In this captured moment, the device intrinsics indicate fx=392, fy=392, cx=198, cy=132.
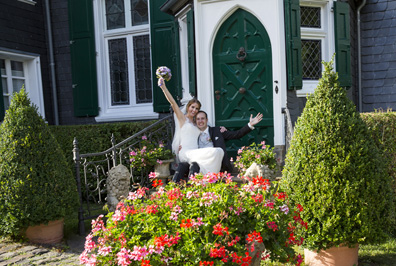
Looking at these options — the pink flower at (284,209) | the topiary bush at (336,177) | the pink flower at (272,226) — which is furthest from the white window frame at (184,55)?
the pink flower at (272,226)

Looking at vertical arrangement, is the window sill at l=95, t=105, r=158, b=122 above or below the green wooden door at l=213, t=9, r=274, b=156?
below

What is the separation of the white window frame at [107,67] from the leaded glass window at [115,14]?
11 centimetres

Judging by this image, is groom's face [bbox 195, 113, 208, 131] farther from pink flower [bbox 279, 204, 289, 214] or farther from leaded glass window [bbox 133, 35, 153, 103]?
pink flower [bbox 279, 204, 289, 214]

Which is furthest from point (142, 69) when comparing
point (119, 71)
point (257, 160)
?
point (257, 160)

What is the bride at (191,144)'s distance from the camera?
5.55 meters

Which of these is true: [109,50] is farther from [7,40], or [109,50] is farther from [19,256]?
[19,256]

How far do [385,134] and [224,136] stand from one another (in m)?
2.44

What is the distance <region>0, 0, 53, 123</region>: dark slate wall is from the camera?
26.1ft

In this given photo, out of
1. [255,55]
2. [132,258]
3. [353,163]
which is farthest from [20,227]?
[255,55]

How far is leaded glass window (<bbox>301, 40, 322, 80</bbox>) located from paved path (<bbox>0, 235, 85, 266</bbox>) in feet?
14.9

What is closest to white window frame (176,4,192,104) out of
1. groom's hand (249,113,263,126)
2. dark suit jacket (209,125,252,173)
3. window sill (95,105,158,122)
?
window sill (95,105,158,122)

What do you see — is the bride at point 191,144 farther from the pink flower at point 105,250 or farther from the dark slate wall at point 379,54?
the dark slate wall at point 379,54

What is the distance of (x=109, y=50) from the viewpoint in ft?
28.9

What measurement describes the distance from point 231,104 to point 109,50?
3.72 metres
